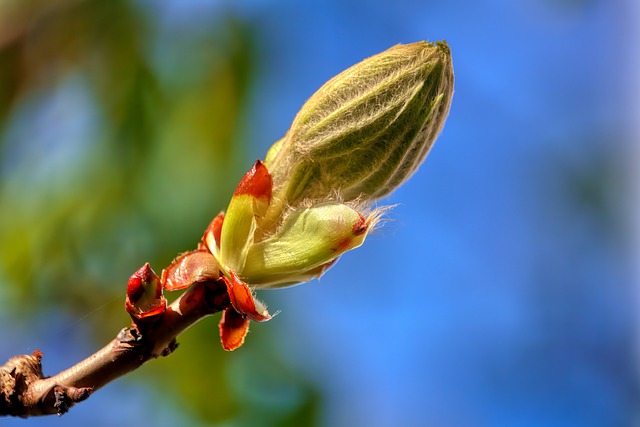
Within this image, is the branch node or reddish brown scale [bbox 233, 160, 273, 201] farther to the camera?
reddish brown scale [bbox 233, 160, 273, 201]

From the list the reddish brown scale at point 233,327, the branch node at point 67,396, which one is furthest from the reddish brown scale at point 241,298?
the branch node at point 67,396

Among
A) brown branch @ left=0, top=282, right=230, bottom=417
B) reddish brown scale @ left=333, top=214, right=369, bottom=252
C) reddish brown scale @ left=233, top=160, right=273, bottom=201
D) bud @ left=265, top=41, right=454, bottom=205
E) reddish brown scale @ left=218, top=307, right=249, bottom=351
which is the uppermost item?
bud @ left=265, top=41, right=454, bottom=205

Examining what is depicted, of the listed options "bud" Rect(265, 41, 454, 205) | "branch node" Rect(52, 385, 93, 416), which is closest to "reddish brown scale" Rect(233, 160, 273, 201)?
"bud" Rect(265, 41, 454, 205)

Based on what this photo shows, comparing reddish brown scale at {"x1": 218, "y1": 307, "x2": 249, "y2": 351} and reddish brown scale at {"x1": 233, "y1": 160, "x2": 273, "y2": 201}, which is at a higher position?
reddish brown scale at {"x1": 233, "y1": 160, "x2": 273, "y2": 201}

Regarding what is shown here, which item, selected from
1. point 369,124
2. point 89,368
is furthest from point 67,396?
point 369,124

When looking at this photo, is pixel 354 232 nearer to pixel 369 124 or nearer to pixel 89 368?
pixel 369 124

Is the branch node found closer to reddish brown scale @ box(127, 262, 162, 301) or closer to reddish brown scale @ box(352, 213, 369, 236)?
reddish brown scale @ box(127, 262, 162, 301)
